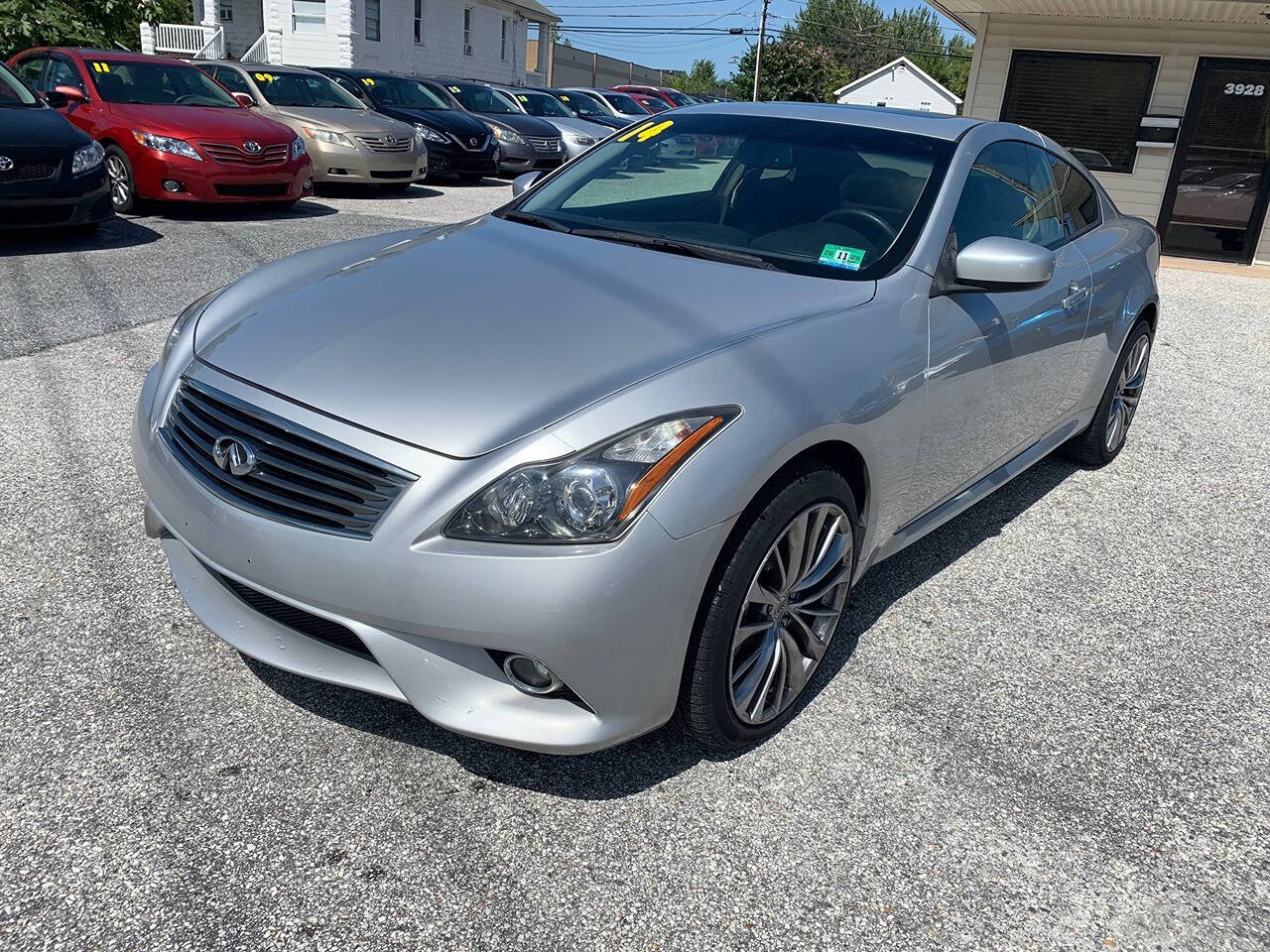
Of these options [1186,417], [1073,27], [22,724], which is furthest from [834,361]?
[1073,27]

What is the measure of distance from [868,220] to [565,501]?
168cm

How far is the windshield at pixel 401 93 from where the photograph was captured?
1544cm

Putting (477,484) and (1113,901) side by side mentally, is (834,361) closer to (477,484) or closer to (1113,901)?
(477,484)

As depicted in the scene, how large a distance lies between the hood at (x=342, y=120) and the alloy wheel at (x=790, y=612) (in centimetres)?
1089

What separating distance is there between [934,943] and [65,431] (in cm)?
408

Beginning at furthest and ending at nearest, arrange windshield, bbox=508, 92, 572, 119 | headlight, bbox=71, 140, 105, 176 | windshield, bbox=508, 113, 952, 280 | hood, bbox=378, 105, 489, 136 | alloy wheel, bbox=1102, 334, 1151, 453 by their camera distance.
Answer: windshield, bbox=508, 92, 572, 119
hood, bbox=378, 105, 489, 136
headlight, bbox=71, 140, 105, 176
alloy wheel, bbox=1102, 334, 1151, 453
windshield, bbox=508, 113, 952, 280

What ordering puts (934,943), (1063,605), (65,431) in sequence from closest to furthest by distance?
1. (934,943)
2. (1063,605)
3. (65,431)

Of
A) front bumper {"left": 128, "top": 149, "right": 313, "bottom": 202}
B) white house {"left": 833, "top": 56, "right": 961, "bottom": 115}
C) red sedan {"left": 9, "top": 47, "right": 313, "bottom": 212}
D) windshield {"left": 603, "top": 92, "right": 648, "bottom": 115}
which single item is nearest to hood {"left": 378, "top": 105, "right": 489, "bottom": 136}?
red sedan {"left": 9, "top": 47, "right": 313, "bottom": 212}

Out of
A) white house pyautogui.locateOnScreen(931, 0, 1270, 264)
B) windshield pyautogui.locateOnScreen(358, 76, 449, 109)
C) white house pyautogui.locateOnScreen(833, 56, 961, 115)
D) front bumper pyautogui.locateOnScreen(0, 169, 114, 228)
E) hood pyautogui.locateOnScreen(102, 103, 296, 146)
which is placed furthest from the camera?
white house pyautogui.locateOnScreen(833, 56, 961, 115)

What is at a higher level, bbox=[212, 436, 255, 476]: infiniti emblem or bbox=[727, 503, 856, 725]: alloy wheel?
bbox=[212, 436, 255, 476]: infiniti emblem

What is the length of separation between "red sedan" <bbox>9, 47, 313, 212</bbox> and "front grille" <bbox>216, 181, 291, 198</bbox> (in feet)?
0.03

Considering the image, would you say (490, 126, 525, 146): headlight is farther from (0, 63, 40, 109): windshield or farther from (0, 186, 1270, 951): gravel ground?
(0, 186, 1270, 951): gravel ground

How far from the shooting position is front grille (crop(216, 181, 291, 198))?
32.2 ft

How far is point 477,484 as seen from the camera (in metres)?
2.15
